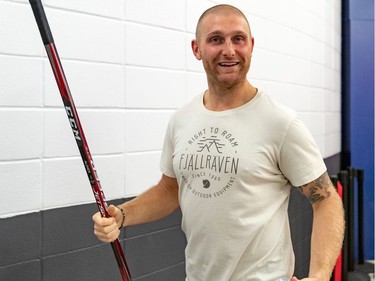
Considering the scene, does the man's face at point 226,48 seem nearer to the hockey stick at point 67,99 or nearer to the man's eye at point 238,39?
the man's eye at point 238,39

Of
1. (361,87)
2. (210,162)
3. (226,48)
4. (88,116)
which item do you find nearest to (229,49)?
(226,48)

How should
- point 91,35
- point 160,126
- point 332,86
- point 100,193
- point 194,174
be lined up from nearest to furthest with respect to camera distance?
1. point 100,193
2. point 194,174
3. point 91,35
4. point 160,126
5. point 332,86

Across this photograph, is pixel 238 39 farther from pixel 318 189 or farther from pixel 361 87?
pixel 361 87

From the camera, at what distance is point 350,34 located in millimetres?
4230

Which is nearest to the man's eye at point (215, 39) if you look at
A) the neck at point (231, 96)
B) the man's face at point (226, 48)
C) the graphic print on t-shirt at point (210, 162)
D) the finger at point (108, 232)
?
the man's face at point (226, 48)

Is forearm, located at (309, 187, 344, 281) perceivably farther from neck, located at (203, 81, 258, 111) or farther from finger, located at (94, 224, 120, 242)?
finger, located at (94, 224, 120, 242)

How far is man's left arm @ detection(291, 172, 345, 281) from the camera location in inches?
53.3

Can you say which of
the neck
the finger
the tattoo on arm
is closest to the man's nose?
the neck

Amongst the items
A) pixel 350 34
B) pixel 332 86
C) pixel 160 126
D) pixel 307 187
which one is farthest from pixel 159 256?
pixel 350 34

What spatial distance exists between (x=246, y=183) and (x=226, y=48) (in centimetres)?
41

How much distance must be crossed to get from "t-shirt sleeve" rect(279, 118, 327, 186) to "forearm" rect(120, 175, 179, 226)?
45 centimetres

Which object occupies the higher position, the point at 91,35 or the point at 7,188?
the point at 91,35

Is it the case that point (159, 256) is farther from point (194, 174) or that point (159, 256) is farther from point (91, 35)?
point (91, 35)

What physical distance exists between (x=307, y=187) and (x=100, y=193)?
1.93ft
